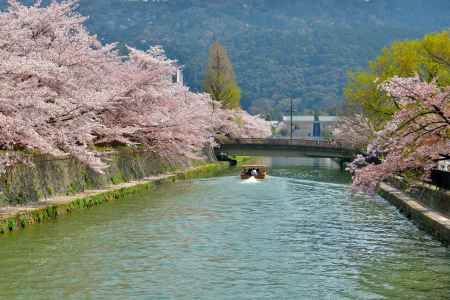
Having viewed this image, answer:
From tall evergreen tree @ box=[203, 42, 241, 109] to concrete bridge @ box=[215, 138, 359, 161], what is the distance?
11.9 meters

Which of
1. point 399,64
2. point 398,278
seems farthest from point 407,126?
point 399,64

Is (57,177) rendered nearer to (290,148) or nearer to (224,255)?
(224,255)

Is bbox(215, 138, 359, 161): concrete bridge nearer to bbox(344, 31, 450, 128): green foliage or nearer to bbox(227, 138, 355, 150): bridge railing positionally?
bbox(227, 138, 355, 150): bridge railing

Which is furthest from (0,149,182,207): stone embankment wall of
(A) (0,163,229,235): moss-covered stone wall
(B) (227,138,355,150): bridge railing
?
(B) (227,138,355,150): bridge railing

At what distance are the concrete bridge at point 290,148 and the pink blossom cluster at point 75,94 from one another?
78.9 feet

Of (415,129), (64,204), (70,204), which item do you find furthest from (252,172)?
(415,129)

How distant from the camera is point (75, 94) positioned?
39469 mm

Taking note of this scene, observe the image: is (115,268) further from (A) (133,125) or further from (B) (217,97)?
(B) (217,97)

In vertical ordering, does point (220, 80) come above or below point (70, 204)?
above

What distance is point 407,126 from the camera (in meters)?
26.9

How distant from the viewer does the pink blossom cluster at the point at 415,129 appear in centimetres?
2455

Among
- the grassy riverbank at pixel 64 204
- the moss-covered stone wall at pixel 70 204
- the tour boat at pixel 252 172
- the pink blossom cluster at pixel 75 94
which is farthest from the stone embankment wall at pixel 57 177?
the tour boat at pixel 252 172

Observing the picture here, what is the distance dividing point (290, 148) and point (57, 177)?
2350 inches

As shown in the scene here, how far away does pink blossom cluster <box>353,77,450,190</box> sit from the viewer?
2455 cm
